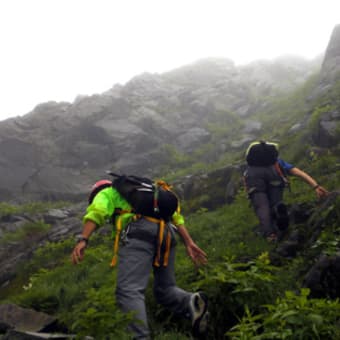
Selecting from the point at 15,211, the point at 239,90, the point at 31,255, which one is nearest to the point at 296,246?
the point at 31,255

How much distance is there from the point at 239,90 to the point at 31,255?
25.0 m

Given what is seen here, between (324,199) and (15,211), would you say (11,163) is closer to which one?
(15,211)

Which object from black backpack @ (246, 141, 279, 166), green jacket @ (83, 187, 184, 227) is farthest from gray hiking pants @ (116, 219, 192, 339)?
black backpack @ (246, 141, 279, 166)

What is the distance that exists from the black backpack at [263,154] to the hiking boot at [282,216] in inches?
48.4

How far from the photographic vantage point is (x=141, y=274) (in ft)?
15.5

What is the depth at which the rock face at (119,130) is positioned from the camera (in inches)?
921

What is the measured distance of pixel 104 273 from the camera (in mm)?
8328

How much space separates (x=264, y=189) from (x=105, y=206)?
166 inches

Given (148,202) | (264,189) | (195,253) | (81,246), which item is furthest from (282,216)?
(81,246)

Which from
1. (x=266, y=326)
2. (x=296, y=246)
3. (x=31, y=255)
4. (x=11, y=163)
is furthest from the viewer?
(x=11, y=163)

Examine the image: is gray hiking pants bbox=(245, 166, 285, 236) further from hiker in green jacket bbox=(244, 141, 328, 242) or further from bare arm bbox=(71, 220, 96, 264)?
bare arm bbox=(71, 220, 96, 264)

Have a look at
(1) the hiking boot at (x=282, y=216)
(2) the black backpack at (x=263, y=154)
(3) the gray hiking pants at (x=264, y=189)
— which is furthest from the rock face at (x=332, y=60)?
(1) the hiking boot at (x=282, y=216)

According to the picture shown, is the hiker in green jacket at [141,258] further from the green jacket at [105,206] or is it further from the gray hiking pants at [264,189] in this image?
the gray hiking pants at [264,189]

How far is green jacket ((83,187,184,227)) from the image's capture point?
4781 mm
